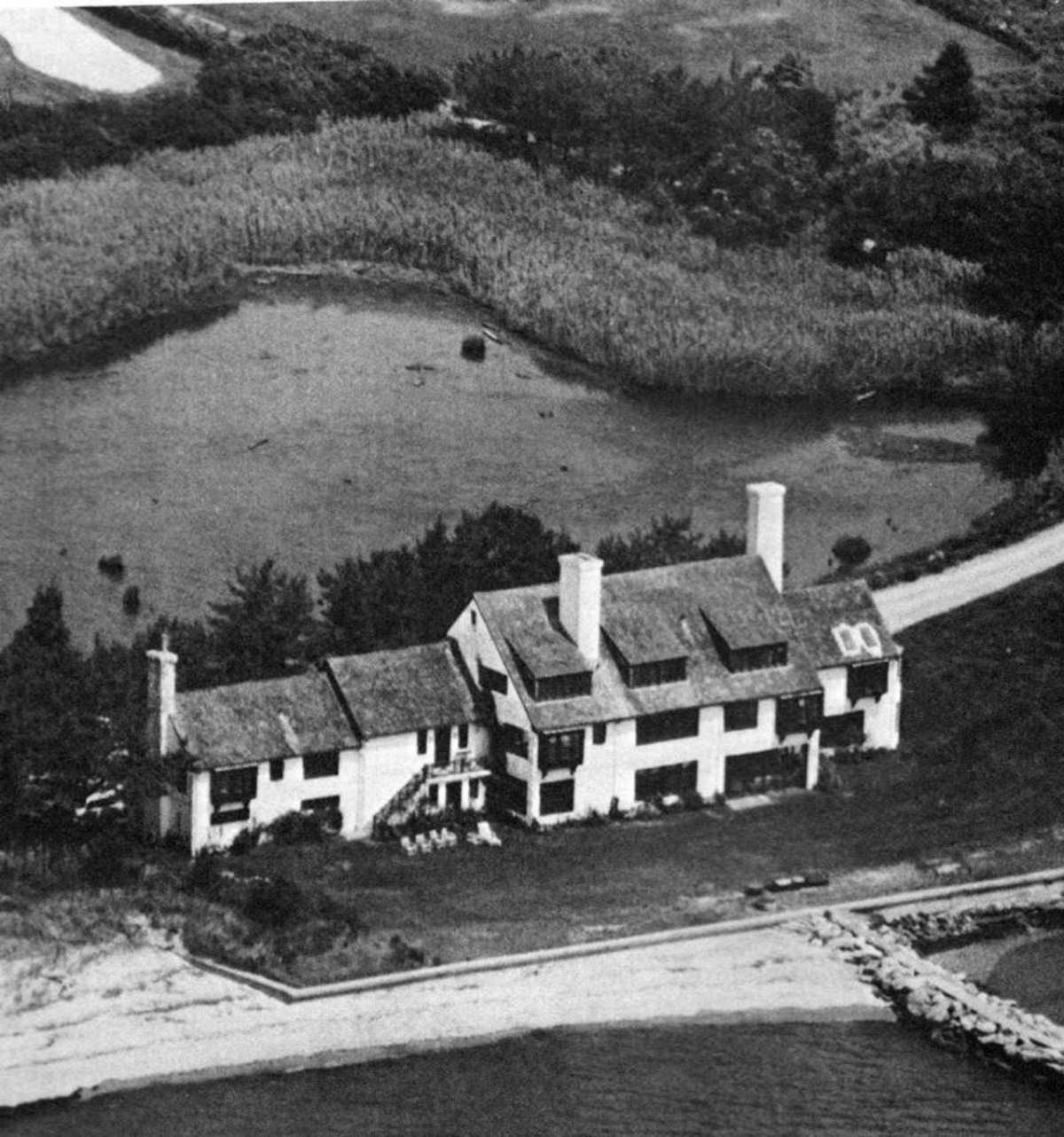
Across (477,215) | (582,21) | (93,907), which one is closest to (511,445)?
(477,215)

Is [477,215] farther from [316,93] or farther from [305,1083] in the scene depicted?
[305,1083]

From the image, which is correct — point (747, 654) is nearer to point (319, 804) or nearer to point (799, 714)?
point (799, 714)

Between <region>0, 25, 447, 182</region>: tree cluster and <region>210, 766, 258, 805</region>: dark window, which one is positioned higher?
<region>0, 25, 447, 182</region>: tree cluster

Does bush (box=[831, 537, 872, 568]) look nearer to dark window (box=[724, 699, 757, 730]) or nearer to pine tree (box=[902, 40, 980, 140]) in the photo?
dark window (box=[724, 699, 757, 730])

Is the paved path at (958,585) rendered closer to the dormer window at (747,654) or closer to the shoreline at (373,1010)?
the dormer window at (747,654)

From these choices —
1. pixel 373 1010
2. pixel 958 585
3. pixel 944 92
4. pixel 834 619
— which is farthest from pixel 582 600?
pixel 944 92

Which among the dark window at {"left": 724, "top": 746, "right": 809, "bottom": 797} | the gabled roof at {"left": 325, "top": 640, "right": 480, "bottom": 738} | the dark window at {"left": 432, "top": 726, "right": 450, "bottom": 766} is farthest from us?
the dark window at {"left": 724, "top": 746, "right": 809, "bottom": 797}

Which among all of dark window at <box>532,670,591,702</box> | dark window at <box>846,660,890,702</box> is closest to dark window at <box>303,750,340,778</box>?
dark window at <box>532,670,591,702</box>
